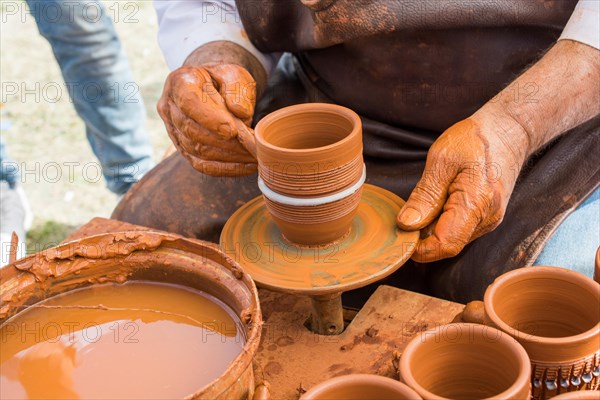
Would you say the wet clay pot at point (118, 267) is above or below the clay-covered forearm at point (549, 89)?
below

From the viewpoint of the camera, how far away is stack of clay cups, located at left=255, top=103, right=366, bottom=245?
1319 millimetres

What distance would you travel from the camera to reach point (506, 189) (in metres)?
1.52

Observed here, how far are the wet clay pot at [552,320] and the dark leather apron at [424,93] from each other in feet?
1.51

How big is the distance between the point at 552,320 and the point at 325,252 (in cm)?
44

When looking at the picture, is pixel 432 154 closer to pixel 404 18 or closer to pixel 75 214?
pixel 404 18

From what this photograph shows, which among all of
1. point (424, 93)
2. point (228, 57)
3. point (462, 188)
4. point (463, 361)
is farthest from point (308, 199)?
point (228, 57)

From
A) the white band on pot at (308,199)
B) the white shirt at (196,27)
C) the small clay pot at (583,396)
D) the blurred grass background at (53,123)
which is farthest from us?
the blurred grass background at (53,123)

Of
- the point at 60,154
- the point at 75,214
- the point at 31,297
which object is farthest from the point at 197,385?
the point at 60,154

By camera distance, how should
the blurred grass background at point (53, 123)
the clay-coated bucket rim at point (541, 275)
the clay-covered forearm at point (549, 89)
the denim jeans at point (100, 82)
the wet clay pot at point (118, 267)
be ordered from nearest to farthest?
the clay-coated bucket rim at point (541, 275) < the wet clay pot at point (118, 267) < the clay-covered forearm at point (549, 89) < the denim jeans at point (100, 82) < the blurred grass background at point (53, 123)

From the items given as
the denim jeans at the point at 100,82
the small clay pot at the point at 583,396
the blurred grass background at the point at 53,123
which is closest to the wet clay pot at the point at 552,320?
the small clay pot at the point at 583,396

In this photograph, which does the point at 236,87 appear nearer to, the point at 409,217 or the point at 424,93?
the point at 424,93

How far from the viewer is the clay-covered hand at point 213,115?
1641 millimetres

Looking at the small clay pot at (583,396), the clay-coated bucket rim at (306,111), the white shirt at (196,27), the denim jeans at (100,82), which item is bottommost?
the denim jeans at (100,82)

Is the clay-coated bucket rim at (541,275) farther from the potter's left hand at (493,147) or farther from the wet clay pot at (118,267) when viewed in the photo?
Answer: the wet clay pot at (118,267)
